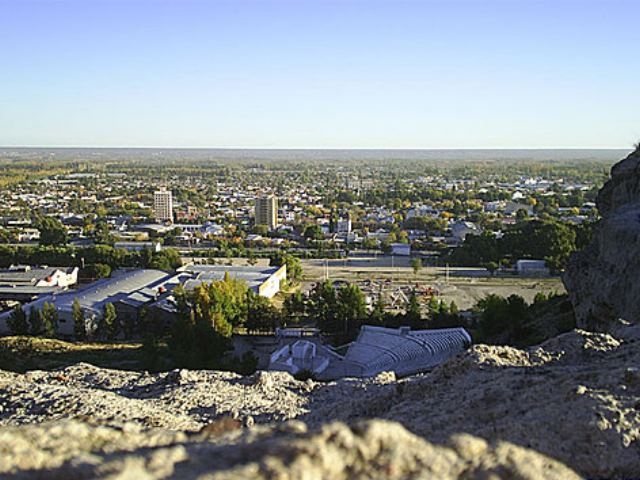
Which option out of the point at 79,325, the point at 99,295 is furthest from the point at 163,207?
the point at 79,325

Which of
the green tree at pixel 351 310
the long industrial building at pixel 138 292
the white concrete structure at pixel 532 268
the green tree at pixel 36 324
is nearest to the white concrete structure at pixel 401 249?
the white concrete structure at pixel 532 268

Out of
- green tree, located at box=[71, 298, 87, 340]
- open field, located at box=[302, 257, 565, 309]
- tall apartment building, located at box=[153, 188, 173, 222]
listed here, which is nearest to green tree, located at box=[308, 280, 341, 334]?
open field, located at box=[302, 257, 565, 309]

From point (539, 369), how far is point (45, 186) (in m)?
75.8

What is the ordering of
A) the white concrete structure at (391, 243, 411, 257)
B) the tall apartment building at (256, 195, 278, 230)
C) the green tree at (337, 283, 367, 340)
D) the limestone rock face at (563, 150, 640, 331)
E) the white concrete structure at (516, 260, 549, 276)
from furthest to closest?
the tall apartment building at (256, 195, 278, 230) → the white concrete structure at (391, 243, 411, 257) → the white concrete structure at (516, 260, 549, 276) → the green tree at (337, 283, 367, 340) → the limestone rock face at (563, 150, 640, 331)

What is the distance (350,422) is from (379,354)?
10.8 metres

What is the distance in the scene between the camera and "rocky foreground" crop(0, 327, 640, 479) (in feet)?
8.73

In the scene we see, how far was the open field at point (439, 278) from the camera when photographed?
25.0 m

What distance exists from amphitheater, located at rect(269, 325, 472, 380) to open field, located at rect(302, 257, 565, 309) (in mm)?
A: 6951

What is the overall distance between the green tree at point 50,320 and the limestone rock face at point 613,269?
12081 mm

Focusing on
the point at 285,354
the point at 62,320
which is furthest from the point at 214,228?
the point at 285,354

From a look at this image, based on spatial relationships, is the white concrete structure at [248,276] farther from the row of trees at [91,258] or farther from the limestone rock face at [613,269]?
the limestone rock face at [613,269]

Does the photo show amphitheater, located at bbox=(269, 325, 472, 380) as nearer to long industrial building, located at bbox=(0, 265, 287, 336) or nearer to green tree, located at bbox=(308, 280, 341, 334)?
green tree, located at bbox=(308, 280, 341, 334)

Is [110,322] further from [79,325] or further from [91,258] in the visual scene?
[91,258]

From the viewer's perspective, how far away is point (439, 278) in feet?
92.7
